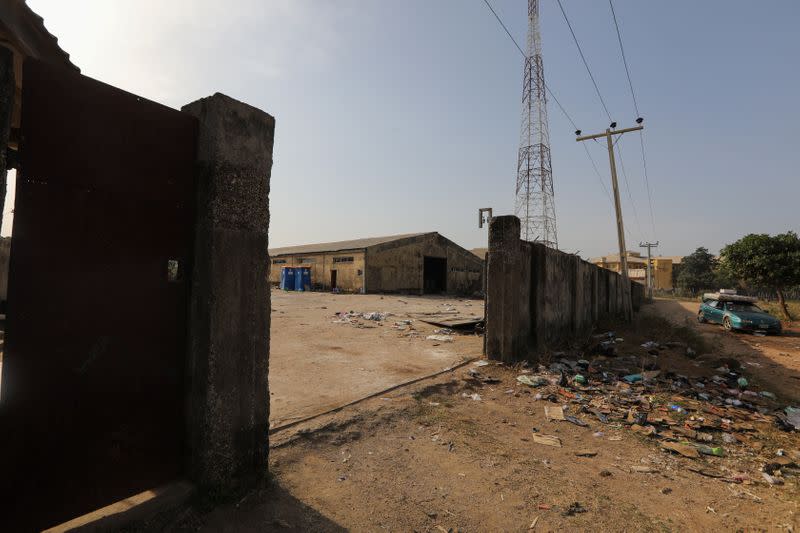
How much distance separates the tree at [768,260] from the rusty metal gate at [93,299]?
2106cm

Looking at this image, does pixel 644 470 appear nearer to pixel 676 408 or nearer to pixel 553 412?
pixel 553 412

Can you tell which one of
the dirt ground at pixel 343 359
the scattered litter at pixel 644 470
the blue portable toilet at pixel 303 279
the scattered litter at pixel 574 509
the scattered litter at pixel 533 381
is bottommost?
the scattered litter at pixel 644 470

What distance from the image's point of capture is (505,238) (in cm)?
621

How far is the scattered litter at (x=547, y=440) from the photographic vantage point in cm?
356

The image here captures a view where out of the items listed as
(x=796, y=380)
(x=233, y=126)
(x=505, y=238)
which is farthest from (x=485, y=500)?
(x=796, y=380)

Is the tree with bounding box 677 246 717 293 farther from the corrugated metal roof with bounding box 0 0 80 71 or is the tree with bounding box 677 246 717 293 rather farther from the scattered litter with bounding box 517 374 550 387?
the corrugated metal roof with bounding box 0 0 80 71

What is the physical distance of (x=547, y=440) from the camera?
143 inches

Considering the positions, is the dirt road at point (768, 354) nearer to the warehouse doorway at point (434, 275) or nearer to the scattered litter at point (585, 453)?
the scattered litter at point (585, 453)

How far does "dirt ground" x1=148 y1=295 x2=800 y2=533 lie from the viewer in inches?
93.4

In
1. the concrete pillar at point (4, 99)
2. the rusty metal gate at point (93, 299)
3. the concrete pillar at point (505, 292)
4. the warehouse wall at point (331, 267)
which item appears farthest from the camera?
the warehouse wall at point (331, 267)

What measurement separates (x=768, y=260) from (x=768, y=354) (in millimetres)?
9065

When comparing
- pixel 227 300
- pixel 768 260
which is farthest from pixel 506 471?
pixel 768 260

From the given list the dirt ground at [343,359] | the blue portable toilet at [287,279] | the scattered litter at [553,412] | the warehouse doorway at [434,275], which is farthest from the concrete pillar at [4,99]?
the blue portable toilet at [287,279]

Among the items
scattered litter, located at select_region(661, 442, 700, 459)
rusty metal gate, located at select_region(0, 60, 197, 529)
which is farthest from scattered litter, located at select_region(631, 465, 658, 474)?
rusty metal gate, located at select_region(0, 60, 197, 529)
